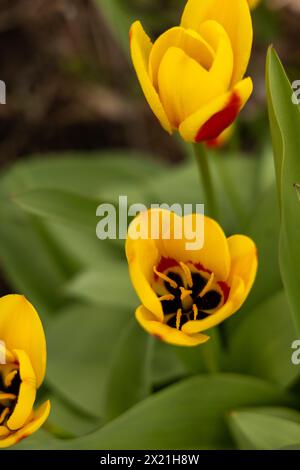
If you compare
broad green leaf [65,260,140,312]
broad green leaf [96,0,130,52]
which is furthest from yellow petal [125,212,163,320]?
broad green leaf [96,0,130,52]

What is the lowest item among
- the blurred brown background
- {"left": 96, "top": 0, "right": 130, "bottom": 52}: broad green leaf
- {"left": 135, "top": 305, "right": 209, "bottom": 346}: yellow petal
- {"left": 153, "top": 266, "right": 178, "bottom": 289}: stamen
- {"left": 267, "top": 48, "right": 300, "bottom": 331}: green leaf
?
{"left": 135, "top": 305, "right": 209, "bottom": 346}: yellow petal

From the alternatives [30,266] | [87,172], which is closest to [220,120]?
[30,266]

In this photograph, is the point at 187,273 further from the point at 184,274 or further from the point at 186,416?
the point at 186,416

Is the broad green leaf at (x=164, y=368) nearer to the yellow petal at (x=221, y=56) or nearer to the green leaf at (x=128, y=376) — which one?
the green leaf at (x=128, y=376)

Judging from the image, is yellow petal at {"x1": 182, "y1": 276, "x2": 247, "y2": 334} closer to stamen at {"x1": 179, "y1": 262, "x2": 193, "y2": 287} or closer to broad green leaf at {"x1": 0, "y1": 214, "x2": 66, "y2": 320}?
stamen at {"x1": 179, "y1": 262, "x2": 193, "y2": 287}

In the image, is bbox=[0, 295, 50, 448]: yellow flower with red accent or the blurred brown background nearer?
bbox=[0, 295, 50, 448]: yellow flower with red accent
